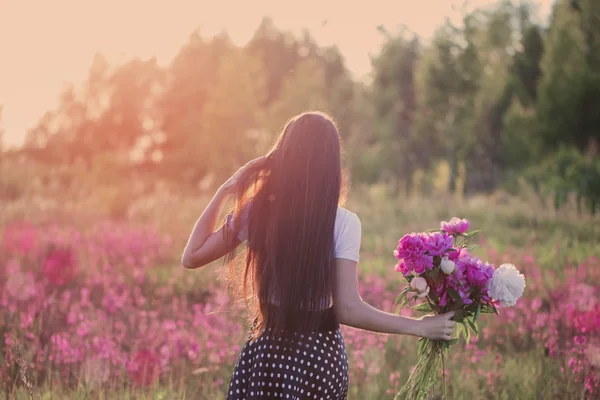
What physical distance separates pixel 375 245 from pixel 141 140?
2504 centimetres

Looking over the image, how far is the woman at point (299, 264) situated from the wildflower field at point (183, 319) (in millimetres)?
551

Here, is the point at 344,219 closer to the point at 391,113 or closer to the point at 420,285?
the point at 420,285

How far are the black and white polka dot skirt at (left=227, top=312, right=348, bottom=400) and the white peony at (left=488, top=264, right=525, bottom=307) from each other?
72 cm

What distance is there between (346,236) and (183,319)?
14.2ft

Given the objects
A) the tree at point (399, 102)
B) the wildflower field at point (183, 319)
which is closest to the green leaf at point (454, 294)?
the wildflower field at point (183, 319)

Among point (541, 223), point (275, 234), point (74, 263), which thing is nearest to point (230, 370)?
point (275, 234)

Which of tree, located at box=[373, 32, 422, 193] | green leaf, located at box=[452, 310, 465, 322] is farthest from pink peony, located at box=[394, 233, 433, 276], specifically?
tree, located at box=[373, 32, 422, 193]

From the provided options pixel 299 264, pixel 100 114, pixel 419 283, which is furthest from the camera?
pixel 100 114

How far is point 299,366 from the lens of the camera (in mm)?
3037

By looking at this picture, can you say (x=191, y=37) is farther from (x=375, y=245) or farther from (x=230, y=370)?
(x=230, y=370)

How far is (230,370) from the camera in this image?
535cm

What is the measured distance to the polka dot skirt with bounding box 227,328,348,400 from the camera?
120 inches

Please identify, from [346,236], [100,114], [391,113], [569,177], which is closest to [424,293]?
[346,236]

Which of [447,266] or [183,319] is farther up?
[447,266]
